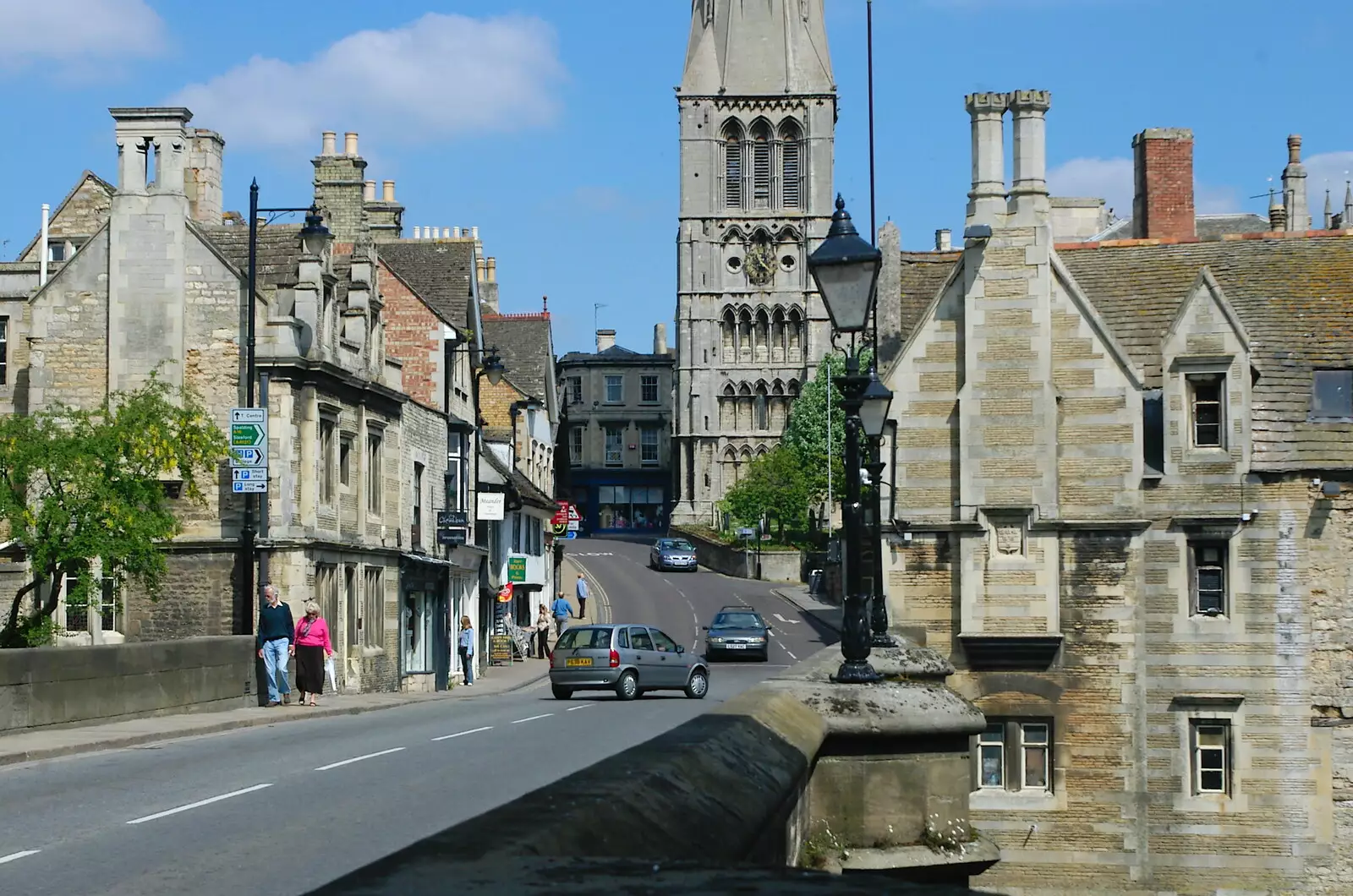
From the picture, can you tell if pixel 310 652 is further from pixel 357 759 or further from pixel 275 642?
pixel 357 759

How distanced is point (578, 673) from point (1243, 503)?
43.0ft

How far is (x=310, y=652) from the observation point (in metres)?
31.8

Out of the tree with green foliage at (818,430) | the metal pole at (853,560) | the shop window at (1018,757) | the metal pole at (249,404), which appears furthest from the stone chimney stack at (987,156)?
the tree with green foliage at (818,430)

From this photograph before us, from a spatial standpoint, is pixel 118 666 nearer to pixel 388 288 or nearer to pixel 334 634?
Result: pixel 334 634

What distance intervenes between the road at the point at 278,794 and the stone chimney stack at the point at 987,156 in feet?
33.5

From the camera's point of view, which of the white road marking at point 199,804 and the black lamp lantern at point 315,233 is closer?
the white road marking at point 199,804

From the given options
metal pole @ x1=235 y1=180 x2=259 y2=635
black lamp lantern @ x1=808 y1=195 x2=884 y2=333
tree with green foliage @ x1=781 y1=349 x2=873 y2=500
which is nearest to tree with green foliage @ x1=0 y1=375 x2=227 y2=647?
metal pole @ x1=235 y1=180 x2=259 y2=635

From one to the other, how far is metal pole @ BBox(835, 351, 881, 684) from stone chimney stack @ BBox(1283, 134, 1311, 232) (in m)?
47.7

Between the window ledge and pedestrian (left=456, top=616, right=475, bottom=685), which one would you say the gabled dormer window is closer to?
the window ledge

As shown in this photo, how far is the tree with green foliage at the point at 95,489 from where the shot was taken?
95.3 ft

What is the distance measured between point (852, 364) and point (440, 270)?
42367mm

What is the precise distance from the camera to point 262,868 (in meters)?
11.5

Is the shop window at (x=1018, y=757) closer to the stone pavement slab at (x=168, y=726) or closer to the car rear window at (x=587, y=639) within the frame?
the car rear window at (x=587, y=639)

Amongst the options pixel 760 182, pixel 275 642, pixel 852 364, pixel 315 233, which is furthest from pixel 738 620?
pixel 760 182
